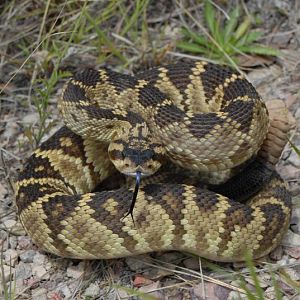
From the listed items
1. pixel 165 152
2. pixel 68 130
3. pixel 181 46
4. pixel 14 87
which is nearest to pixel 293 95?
pixel 181 46

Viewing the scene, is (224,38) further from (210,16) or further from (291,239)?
(291,239)

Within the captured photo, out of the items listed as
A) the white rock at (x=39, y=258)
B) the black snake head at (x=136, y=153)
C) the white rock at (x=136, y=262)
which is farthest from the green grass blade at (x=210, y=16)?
the white rock at (x=39, y=258)

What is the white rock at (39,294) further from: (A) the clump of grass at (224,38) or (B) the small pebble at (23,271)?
(A) the clump of grass at (224,38)

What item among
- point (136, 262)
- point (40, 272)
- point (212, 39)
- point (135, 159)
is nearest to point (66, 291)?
point (40, 272)

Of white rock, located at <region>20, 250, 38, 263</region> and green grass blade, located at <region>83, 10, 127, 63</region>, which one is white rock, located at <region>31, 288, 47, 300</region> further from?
green grass blade, located at <region>83, 10, 127, 63</region>

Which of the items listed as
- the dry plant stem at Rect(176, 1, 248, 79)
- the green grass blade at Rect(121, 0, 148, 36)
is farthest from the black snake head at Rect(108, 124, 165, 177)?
the green grass blade at Rect(121, 0, 148, 36)

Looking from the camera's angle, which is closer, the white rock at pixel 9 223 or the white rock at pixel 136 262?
the white rock at pixel 136 262
